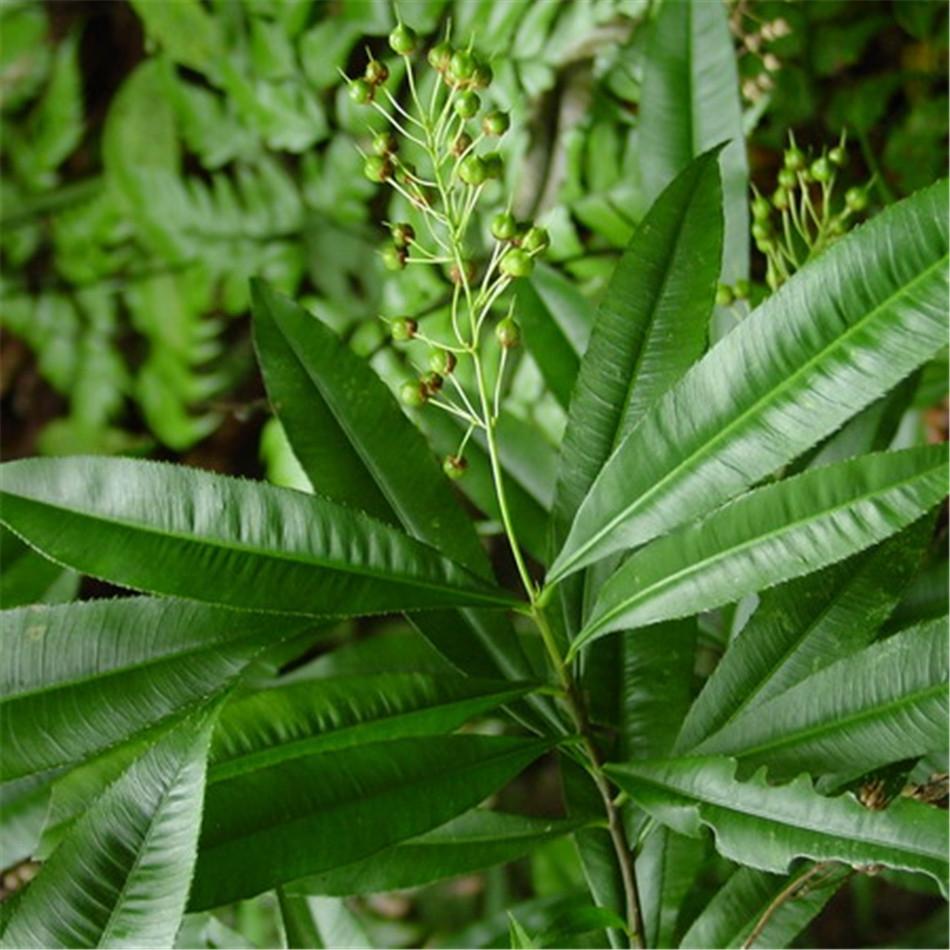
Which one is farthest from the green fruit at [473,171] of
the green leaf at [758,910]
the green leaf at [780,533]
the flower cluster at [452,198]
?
the green leaf at [758,910]

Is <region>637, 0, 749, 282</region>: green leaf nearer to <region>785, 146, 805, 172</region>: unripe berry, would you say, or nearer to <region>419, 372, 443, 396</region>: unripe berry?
<region>785, 146, 805, 172</region>: unripe berry

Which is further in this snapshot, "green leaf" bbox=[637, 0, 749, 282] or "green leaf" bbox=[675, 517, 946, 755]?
"green leaf" bbox=[637, 0, 749, 282]

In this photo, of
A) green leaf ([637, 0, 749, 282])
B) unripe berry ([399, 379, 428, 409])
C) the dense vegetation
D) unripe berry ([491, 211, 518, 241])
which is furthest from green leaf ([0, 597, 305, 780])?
green leaf ([637, 0, 749, 282])

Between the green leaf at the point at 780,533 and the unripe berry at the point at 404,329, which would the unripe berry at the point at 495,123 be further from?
the green leaf at the point at 780,533

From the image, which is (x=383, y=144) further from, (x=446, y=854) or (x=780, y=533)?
(x=446, y=854)

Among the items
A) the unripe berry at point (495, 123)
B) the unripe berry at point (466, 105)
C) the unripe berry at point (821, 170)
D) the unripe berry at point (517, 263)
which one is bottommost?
the unripe berry at point (517, 263)

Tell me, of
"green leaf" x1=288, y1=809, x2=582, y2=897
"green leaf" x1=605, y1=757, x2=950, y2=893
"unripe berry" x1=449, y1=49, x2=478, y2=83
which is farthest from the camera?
"green leaf" x1=288, y1=809, x2=582, y2=897

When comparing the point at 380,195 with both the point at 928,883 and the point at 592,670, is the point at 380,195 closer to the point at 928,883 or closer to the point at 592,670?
the point at 592,670
